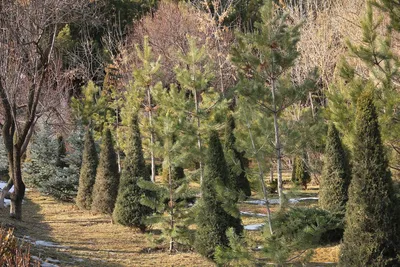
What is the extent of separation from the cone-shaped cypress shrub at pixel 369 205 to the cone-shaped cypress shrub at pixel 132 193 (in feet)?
21.4

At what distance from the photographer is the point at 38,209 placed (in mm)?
15914

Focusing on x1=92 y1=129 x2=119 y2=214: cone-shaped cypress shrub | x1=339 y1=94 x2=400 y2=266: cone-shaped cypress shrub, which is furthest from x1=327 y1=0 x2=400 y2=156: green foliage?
x1=92 y1=129 x2=119 y2=214: cone-shaped cypress shrub

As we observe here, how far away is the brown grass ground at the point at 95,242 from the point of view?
8.90 meters

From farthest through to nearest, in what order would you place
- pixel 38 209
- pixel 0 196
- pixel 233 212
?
1. pixel 38 209
2. pixel 0 196
3. pixel 233 212

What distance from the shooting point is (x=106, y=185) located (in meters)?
13.9

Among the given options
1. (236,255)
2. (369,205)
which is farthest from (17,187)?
(369,205)

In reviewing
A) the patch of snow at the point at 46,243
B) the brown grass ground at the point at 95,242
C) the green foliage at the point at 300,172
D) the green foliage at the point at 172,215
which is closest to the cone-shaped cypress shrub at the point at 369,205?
the brown grass ground at the point at 95,242

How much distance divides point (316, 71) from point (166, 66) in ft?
65.6

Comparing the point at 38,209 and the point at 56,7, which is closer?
the point at 56,7

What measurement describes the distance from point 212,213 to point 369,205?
3.79m

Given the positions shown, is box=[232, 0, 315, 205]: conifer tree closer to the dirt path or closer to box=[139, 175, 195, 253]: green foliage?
box=[139, 175, 195, 253]: green foliage

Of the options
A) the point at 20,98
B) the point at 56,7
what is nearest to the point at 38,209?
the point at 20,98

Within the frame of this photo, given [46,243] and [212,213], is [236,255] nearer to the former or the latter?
[212,213]

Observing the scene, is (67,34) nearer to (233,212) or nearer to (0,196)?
(0,196)
